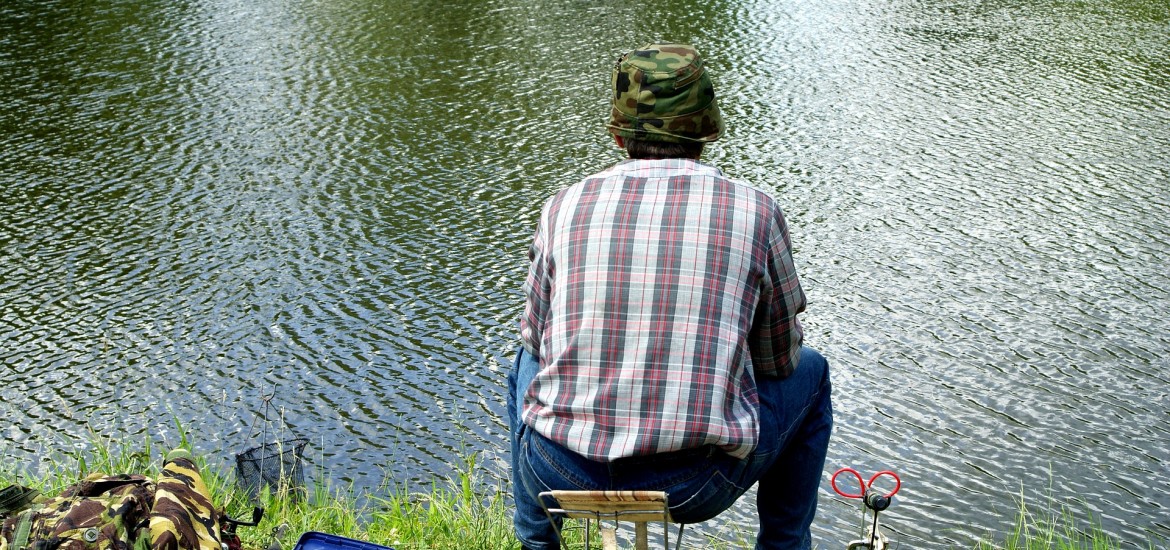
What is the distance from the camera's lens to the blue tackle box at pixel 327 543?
2.67 meters

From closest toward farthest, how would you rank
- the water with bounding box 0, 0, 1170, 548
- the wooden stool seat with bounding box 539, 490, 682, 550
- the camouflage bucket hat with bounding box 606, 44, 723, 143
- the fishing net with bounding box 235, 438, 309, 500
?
1. the wooden stool seat with bounding box 539, 490, 682, 550
2. the camouflage bucket hat with bounding box 606, 44, 723, 143
3. the fishing net with bounding box 235, 438, 309, 500
4. the water with bounding box 0, 0, 1170, 548

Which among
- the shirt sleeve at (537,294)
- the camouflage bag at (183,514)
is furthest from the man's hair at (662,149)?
the camouflage bag at (183,514)

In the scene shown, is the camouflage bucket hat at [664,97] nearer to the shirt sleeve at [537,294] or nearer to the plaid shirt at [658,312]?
the plaid shirt at [658,312]

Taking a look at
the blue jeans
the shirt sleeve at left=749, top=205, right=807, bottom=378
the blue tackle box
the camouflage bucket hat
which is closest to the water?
the blue jeans

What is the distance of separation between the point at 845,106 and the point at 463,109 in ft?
13.4

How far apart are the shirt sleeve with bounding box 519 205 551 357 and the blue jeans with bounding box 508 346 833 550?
6 centimetres

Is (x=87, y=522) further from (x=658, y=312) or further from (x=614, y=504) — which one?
(x=658, y=312)

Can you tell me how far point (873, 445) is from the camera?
6016 mm

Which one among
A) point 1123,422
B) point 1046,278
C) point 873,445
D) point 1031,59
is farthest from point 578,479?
point 1031,59

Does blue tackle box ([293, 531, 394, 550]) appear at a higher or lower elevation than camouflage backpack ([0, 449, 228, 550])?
lower

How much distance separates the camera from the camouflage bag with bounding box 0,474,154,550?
2.41m

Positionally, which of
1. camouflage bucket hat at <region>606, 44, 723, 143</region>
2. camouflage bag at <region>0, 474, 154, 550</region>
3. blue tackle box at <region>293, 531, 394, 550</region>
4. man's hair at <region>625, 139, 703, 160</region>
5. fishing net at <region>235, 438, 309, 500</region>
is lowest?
fishing net at <region>235, 438, 309, 500</region>

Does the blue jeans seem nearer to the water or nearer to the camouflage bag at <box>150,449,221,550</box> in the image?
the camouflage bag at <box>150,449,221,550</box>

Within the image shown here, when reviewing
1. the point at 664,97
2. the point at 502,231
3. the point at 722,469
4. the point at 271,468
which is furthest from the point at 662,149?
the point at 502,231
